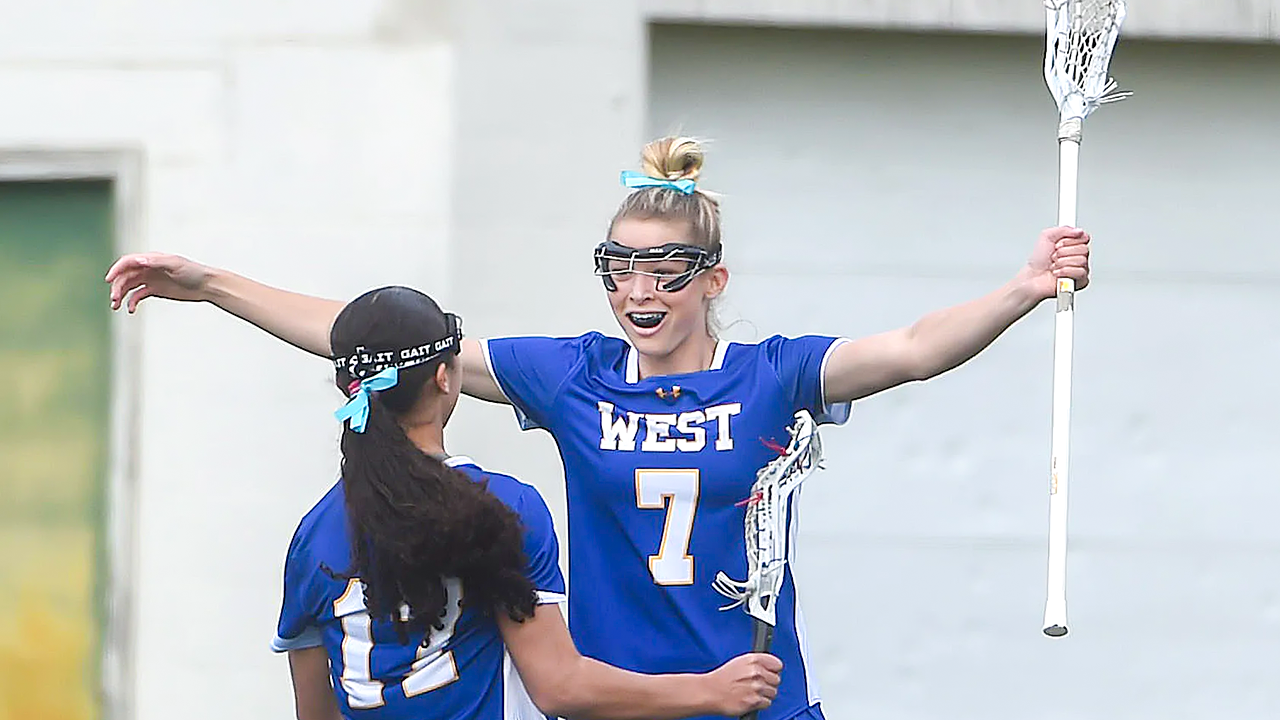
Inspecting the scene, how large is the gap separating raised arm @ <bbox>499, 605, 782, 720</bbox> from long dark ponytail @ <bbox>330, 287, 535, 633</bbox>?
6 cm

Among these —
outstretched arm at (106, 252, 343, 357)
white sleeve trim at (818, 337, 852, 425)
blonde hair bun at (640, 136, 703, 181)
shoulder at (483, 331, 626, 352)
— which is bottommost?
white sleeve trim at (818, 337, 852, 425)

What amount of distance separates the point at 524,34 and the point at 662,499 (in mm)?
1924

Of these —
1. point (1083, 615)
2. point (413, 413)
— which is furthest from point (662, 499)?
point (1083, 615)

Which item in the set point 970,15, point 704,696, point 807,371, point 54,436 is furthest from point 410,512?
point 970,15

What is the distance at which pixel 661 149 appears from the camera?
3877 mm

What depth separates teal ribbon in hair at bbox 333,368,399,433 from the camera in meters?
3.19

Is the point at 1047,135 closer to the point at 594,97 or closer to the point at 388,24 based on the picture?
the point at 594,97

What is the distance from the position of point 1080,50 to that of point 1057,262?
50cm

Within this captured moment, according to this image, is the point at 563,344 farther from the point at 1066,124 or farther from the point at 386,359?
the point at 1066,124

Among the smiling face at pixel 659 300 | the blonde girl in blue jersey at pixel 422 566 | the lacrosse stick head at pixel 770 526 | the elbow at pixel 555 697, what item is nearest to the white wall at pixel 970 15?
the smiling face at pixel 659 300

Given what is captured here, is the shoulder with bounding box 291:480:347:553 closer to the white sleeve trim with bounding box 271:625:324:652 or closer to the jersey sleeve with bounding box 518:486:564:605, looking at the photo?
the white sleeve trim with bounding box 271:625:324:652

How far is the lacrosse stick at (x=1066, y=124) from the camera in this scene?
3525 mm

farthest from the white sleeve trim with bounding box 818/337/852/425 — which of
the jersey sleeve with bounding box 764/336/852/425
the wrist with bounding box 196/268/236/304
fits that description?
the wrist with bounding box 196/268/236/304

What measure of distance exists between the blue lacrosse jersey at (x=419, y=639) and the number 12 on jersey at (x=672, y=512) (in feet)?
1.29
